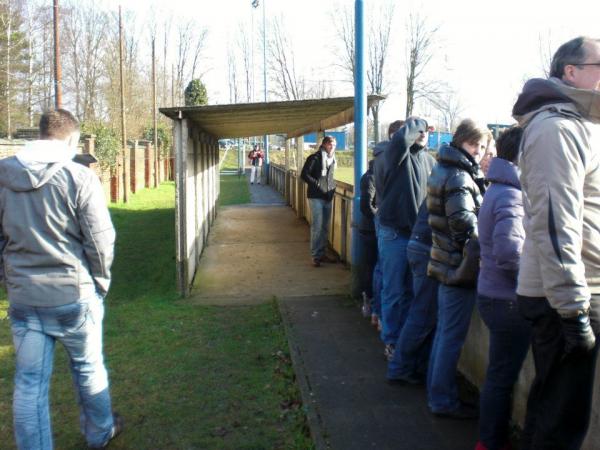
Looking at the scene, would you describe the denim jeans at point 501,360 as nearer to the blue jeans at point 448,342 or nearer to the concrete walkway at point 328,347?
the concrete walkway at point 328,347

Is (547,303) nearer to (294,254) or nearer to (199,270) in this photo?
(199,270)

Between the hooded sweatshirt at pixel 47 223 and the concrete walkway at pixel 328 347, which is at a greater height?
the hooded sweatshirt at pixel 47 223

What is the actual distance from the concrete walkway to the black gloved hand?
1.51 metres

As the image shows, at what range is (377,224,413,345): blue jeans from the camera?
507 cm

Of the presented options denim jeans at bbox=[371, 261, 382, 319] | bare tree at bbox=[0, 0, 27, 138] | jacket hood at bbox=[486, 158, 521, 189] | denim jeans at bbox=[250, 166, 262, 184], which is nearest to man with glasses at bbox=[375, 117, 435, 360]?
denim jeans at bbox=[371, 261, 382, 319]

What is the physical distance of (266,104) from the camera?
320 inches

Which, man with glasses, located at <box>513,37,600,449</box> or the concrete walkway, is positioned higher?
man with glasses, located at <box>513,37,600,449</box>

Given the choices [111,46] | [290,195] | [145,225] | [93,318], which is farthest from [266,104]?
[111,46]

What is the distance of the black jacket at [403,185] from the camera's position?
197 inches

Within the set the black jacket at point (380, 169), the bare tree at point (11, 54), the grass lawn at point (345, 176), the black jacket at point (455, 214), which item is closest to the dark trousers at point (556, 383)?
the black jacket at point (455, 214)

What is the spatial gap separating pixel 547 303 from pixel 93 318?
2.28m

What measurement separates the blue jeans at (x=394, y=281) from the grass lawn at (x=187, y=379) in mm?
869

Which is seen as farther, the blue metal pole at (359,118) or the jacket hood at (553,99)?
the blue metal pole at (359,118)

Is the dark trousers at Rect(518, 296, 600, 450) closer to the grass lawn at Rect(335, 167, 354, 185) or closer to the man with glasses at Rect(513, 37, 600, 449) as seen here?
the man with glasses at Rect(513, 37, 600, 449)
